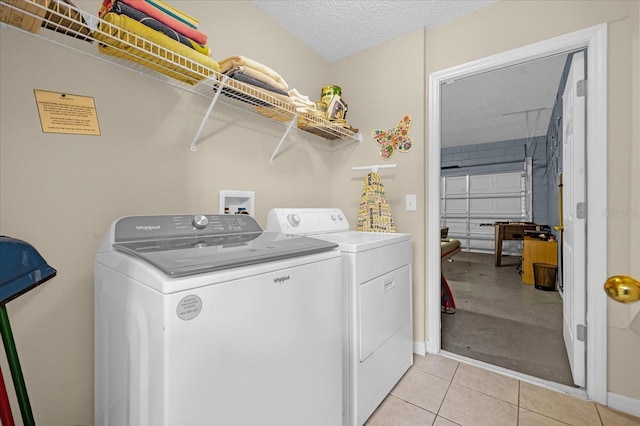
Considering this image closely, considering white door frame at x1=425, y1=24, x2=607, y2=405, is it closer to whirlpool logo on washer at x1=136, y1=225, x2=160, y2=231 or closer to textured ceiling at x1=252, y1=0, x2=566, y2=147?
textured ceiling at x1=252, y1=0, x2=566, y2=147

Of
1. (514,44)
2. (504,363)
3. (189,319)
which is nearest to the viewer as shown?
(189,319)

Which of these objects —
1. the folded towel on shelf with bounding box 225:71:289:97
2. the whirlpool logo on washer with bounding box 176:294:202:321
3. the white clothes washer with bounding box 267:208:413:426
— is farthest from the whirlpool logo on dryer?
the folded towel on shelf with bounding box 225:71:289:97

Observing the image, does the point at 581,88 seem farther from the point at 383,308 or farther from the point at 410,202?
the point at 383,308

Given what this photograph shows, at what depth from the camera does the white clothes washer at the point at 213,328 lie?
709 mm

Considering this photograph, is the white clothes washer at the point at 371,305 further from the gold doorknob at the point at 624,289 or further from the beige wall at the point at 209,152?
the gold doorknob at the point at 624,289

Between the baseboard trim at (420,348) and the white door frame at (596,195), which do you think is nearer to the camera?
the white door frame at (596,195)

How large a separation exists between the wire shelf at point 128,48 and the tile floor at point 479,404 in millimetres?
1796

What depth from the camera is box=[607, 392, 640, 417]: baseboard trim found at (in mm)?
1447

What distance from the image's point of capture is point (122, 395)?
2.86ft

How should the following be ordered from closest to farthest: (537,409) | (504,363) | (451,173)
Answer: (537,409), (504,363), (451,173)

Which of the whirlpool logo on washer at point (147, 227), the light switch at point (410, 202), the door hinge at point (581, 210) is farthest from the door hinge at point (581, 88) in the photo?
the whirlpool logo on washer at point (147, 227)

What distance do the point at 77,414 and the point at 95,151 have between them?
3.44 ft

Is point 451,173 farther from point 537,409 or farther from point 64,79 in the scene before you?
point 64,79

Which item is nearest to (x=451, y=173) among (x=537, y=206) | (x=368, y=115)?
(x=537, y=206)
